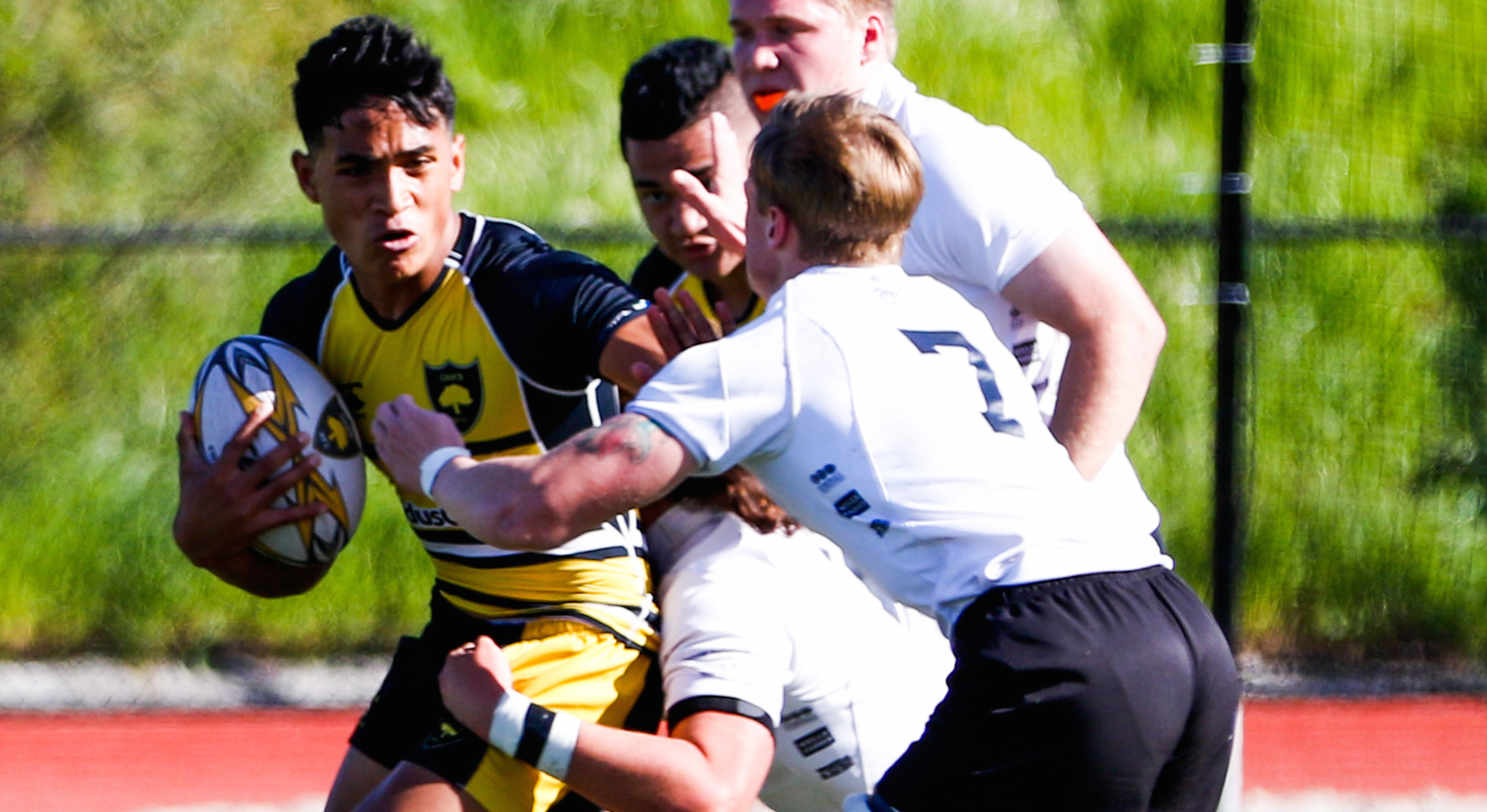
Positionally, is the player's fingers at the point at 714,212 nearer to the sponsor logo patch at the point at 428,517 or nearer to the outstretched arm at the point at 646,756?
the sponsor logo patch at the point at 428,517

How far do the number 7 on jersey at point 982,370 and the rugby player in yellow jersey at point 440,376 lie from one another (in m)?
0.59

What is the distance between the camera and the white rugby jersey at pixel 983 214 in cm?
291

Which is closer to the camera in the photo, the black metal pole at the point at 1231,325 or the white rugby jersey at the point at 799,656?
the white rugby jersey at the point at 799,656

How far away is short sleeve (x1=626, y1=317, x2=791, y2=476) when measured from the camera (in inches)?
93.7

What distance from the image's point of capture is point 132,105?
8.54 meters

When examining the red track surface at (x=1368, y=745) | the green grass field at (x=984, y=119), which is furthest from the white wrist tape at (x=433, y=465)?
the green grass field at (x=984, y=119)

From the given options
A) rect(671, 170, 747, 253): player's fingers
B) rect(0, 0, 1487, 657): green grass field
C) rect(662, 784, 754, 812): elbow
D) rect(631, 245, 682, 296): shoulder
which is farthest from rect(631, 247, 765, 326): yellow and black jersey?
rect(0, 0, 1487, 657): green grass field

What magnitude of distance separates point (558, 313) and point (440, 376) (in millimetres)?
301

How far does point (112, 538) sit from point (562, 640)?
4.69 meters

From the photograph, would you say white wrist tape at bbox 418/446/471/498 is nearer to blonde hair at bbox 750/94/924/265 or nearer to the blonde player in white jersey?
the blonde player in white jersey

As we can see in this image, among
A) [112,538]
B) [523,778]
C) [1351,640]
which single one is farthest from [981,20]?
[523,778]

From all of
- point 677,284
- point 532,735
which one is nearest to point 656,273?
point 677,284

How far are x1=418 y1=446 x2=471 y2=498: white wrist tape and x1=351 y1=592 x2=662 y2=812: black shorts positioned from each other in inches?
19.9

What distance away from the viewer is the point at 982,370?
2510 millimetres
